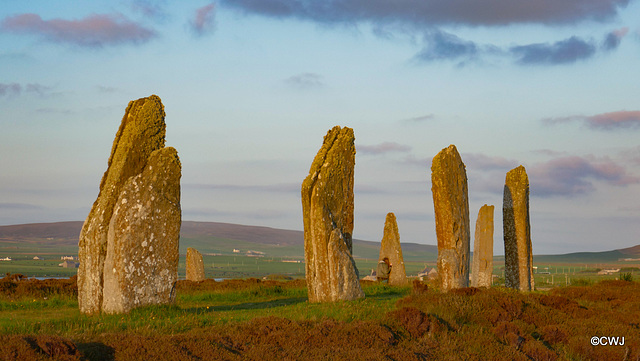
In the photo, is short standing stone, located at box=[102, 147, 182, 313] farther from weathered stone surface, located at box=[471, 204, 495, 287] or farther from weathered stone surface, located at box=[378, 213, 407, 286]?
weathered stone surface, located at box=[471, 204, 495, 287]

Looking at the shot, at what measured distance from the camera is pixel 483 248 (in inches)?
1073

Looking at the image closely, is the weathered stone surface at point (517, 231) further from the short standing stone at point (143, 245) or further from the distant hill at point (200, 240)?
the distant hill at point (200, 240)

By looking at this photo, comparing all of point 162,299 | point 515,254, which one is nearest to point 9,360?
point 162,299

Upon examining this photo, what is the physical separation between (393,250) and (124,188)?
17053 mm

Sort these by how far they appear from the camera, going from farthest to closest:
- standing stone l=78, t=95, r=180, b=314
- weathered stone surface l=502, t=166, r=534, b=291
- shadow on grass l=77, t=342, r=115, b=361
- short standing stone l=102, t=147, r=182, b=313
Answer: weathered stone surface l=502, t=166, r=534, b=291 < standing stone l=78, t=95, r=180, b=314 < short standing stone l=102, t=147, r=182, b=313 < shadow on grass l=77, t=342, r=115, b=361

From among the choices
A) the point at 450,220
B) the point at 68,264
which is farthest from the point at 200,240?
the point at 450,220

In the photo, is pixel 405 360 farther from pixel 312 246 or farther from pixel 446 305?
pixel 312 246

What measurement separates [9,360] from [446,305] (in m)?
10.1

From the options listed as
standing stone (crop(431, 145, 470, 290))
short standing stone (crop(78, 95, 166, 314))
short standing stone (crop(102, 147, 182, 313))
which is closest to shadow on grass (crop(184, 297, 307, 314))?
short standing stone (crop(102, 147, 182, 313))

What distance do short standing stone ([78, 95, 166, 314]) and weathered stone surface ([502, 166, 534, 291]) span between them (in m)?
16.0

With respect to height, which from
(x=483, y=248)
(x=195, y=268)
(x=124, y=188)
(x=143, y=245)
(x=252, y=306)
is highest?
(x=124, y=188)

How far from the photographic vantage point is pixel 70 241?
521 ft

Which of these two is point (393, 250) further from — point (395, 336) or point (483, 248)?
point (395, 336)

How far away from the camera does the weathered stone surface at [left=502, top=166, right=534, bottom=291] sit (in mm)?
26766
